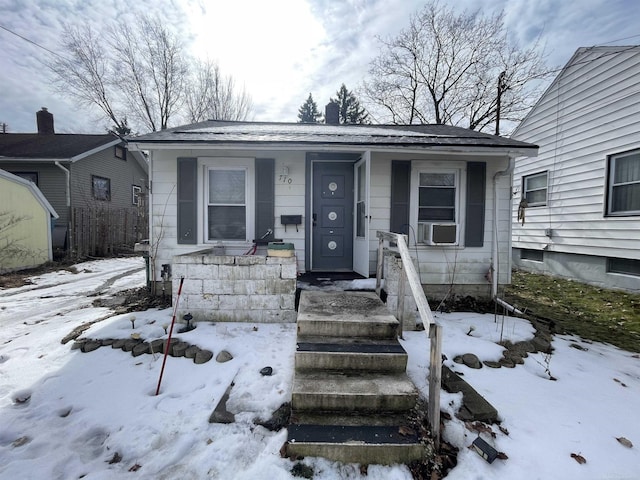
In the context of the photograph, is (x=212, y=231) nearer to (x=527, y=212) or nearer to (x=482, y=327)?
(x=482, y=327)

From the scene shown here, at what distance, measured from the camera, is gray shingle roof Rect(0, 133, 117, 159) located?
10.8m

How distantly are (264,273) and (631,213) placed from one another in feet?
24.5

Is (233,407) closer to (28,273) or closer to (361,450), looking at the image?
(361,450)

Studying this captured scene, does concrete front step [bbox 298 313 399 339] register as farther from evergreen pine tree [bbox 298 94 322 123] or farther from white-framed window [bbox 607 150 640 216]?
evergreen pine tree [bbox 298 94 322 123]

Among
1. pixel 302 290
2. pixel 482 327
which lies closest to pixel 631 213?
pixel 482 327

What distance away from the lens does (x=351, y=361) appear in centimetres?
250

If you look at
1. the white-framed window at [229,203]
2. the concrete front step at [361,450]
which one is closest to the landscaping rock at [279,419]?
the concrete front step at [361,450]

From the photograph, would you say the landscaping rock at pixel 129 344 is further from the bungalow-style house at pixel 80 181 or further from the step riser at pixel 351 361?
the bungalow-style house at pixel 80 181

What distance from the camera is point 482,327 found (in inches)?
156

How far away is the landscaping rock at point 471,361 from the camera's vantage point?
2.95 m

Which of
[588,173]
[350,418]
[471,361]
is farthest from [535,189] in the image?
[350,418]

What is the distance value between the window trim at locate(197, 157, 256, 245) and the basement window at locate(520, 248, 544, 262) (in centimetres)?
829

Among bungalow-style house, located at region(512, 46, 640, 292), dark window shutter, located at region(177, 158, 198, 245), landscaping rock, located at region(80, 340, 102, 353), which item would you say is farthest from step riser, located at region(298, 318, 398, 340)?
bungalow-style house, located at region(512, 46, 640, 292)

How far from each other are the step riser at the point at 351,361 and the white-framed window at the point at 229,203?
3.12m
